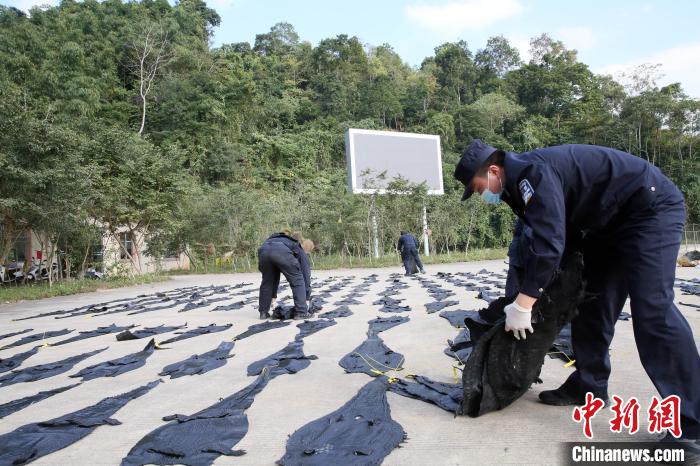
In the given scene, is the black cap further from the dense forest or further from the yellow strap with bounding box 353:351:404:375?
the dense forest

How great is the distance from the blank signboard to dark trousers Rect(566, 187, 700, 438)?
1877 centimetres

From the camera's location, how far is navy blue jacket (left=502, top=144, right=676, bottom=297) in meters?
2.20

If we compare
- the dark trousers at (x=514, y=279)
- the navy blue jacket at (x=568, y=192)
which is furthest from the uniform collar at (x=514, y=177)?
the dark trousers at (x=514, y=279)

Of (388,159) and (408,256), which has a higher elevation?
(388,159)

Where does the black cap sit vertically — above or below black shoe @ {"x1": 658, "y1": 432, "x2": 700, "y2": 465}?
above

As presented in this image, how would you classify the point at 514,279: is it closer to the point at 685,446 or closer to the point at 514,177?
the point at 514,177

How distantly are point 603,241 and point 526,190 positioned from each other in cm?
55

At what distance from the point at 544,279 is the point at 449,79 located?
5756cm

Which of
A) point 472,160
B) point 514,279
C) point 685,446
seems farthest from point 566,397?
point 514,279

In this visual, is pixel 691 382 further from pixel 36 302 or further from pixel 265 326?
pixel 36 302

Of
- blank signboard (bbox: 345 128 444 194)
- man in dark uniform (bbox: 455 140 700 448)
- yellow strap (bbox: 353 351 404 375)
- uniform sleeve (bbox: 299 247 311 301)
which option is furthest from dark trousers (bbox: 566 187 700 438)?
blank signboard (bbox: 345 128 444 194)

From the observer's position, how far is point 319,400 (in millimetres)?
3074

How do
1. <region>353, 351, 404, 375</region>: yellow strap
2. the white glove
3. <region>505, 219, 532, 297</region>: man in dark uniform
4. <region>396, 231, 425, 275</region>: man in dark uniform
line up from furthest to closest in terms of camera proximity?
<region>396, 231, 425, 275</region>: man in dark uniform < <region>505, 219, 532, 297</region>: man in dark uniform < <region>353, 351, 404, 375</region>: yellow strap < the white glove

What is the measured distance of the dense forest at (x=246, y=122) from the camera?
15.1m
